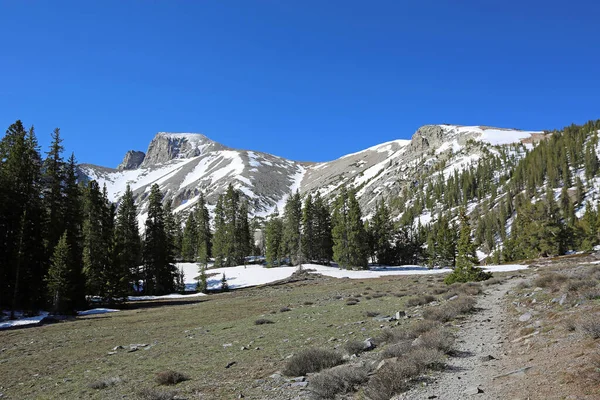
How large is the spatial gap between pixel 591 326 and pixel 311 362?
6500mm

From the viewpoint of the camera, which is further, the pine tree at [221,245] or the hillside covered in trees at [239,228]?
the pine tree at [221,245]

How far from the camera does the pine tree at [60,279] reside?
30.8 meters

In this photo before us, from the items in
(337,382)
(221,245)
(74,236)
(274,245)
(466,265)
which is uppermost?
(74,236)

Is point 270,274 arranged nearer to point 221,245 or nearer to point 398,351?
point 221,245

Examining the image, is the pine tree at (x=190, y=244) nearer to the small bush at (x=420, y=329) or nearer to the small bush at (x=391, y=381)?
the small bush at (x=420, y=329)

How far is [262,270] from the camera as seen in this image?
230 ft

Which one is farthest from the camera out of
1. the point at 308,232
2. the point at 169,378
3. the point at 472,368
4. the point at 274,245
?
the point at 274,245

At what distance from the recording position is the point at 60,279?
30859 mm

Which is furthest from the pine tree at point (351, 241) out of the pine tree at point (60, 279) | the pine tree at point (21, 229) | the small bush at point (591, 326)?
the small bush at point (591, 326)

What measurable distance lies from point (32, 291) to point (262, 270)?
1632 inches

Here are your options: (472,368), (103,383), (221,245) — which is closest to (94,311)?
(103,383)

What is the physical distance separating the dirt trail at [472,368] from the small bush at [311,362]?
9.67ft

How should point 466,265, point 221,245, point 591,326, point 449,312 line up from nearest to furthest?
point 591,326, point 449,312, point 466,265, point 221,245

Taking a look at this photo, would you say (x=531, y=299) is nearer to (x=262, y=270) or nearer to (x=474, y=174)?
(x=262, y=270)
